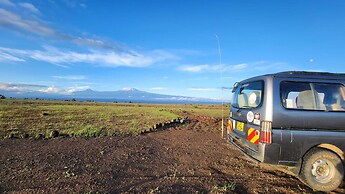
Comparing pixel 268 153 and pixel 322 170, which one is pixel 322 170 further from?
pixel 268 153

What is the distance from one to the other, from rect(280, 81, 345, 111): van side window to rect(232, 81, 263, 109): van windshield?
20.2 inches

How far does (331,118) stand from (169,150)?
493 centimetres

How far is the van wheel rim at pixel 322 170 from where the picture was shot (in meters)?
5.08

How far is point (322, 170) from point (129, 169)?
4.32m

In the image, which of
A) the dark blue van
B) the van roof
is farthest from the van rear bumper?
the van roof

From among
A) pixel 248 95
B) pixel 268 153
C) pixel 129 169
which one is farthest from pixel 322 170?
pixel 129 169

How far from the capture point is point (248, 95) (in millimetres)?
6074

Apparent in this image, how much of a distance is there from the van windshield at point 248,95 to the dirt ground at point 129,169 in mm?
1328

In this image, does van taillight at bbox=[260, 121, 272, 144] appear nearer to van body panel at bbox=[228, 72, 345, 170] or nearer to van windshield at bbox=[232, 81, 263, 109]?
van body panel at bbox=[228, 72, 345, 170]

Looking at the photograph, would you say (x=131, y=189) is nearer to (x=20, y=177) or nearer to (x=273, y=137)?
(x=20, y=177)

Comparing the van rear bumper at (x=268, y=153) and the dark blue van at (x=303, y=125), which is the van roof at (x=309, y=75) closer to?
the dark blue van at (x=303, y=125)

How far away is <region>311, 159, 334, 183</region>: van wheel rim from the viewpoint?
508 cm

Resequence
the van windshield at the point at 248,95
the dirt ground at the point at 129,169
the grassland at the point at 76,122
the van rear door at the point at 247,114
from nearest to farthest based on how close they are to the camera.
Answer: the dirt ground at the point at 129,169, the van rear door at the point at 247,114, the van windshield at the point at 248,95, the grassland at the point at 76,122

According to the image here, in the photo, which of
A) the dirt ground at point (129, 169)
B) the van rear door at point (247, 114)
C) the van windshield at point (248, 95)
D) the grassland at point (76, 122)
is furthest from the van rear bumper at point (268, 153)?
the grassland at point (76, 122)
